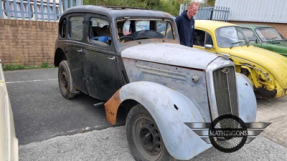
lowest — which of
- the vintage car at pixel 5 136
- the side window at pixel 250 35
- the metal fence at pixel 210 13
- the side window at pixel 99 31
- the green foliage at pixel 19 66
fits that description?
the green foliage at pixel 19 66

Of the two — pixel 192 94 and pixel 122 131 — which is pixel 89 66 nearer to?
pixel 122 131

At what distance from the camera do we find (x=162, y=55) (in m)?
2.85

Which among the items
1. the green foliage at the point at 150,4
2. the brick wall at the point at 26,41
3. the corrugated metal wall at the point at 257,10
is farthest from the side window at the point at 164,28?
the green foliage at the point at 150,4

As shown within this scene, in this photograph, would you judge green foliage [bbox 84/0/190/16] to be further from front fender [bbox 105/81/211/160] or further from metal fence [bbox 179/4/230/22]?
front fender [bbox 105/81/211/160]

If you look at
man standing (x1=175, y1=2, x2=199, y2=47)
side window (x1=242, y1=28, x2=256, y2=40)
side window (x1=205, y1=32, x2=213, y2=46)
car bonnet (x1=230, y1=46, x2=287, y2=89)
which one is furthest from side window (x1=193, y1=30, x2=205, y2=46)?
side window (x1=242, y1=28, x2=256, y2=40)

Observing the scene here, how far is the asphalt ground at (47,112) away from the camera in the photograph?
11.2 ft

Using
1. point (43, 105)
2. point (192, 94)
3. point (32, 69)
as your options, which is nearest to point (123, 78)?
point (192, 94)

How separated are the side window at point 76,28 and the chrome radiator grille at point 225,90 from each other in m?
2.47

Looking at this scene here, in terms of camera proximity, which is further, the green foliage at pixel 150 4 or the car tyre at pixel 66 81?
the green foliage at pixel 150 4

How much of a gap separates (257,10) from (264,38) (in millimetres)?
5394

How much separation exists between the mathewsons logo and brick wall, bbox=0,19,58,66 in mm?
6541

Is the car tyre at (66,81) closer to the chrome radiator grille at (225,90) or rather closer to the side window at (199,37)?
the chrome radiator grille at (225,90)

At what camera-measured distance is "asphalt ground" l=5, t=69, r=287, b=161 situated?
2.93 metres

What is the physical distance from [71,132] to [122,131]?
2.59ft
